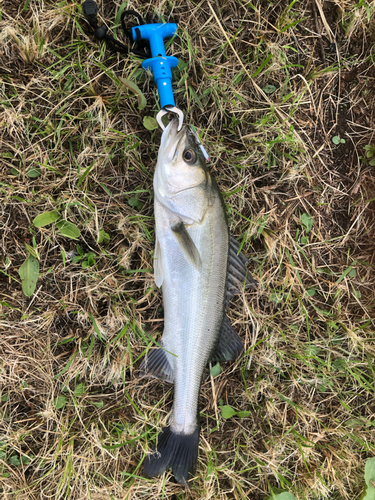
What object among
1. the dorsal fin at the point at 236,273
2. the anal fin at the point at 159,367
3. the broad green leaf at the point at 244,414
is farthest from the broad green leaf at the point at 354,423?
the anal fin at the point at 159,367

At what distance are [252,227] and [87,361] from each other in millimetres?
1740

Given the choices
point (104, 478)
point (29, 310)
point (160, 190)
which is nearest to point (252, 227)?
point (160, 190)

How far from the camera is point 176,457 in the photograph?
2.51 m

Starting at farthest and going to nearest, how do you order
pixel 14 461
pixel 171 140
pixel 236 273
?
pixel 236 273, pixel 14 461, pixel 171 140

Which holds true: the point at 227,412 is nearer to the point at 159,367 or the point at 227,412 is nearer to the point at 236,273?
the point at 159,367

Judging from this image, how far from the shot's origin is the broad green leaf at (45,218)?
2414 millimetres

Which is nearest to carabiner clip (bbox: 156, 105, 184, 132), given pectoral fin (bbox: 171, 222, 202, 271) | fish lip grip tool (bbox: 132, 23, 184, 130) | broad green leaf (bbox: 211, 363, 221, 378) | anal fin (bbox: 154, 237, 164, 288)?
fish lip grip tool (bbox: 132, 23, 184, 130)

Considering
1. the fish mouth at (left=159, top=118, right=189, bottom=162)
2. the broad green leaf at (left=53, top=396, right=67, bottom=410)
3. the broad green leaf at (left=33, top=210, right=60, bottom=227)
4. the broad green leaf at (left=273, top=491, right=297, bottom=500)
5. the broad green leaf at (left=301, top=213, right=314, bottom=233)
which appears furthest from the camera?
the broad green leaf at (left=301, top=213, right=314, bottom=233)

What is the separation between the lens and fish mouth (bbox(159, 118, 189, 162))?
7.36 feet

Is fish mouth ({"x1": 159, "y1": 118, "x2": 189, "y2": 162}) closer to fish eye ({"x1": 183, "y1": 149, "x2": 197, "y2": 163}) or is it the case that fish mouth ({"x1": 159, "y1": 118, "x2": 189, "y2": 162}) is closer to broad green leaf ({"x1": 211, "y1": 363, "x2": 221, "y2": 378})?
fish eye ({"x1": 183, "y1": 149, "x2": 197, "y2": 163})

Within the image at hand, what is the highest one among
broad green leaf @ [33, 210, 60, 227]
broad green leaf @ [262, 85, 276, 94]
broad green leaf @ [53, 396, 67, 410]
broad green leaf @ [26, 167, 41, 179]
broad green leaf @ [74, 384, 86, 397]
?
broad green leaf @ [262, 85, 276, 94]

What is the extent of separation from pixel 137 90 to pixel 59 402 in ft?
8.16

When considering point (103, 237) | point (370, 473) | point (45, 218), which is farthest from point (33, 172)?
point (370, 473)

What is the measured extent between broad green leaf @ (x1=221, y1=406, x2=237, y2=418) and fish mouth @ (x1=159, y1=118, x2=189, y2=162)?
82.2 inches
